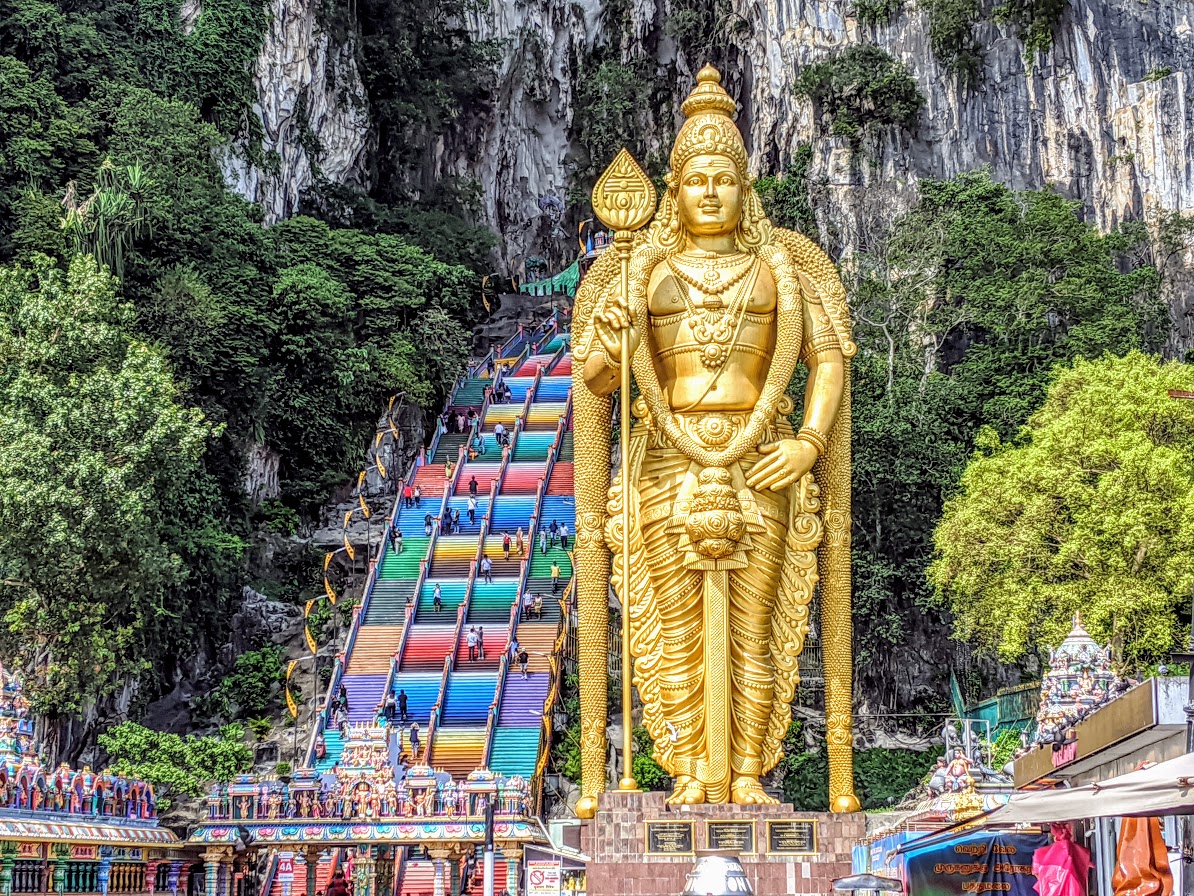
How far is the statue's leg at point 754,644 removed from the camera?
1064 centimetres

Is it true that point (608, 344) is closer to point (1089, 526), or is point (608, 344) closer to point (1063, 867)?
point (1063, 867)

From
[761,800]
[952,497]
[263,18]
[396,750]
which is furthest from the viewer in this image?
[263,18]

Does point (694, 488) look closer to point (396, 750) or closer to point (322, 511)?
point (396, 750)

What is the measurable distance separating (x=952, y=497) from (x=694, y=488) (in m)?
8.62

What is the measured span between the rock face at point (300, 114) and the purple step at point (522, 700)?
1067 centimetres

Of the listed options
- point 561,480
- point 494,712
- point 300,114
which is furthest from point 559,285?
point 494,712

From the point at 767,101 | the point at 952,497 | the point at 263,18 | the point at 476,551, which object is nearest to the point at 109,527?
the point at 476,551

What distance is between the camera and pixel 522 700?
1811 centimetres

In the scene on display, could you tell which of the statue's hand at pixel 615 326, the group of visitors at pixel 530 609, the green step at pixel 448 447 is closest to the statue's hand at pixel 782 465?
the statue's hand at pixel 615 326

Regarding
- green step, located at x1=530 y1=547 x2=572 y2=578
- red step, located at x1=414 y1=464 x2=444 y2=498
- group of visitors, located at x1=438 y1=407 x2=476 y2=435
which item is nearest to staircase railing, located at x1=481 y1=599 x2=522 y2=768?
green step, located at x1=530 y1=547 x2=572 y2=578

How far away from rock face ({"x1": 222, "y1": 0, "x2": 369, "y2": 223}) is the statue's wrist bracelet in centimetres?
1648

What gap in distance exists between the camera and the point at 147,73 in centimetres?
2420

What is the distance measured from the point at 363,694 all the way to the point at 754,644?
8.59 metres

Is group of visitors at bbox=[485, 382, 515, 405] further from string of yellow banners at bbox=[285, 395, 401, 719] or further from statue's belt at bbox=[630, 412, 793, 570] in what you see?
statue's belt at bbox=[630, 412, 793, 570]
